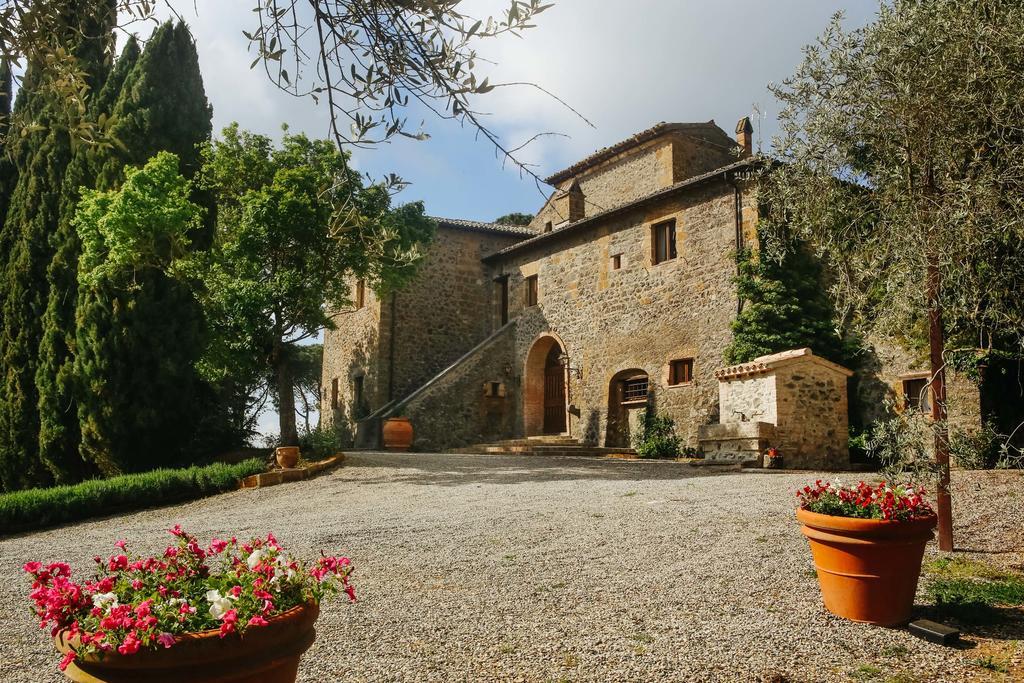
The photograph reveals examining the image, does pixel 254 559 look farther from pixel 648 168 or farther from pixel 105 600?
pixel 648 168

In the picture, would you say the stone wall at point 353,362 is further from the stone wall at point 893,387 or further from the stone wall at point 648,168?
the stone wall at point 893,387

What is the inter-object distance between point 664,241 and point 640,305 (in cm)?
166

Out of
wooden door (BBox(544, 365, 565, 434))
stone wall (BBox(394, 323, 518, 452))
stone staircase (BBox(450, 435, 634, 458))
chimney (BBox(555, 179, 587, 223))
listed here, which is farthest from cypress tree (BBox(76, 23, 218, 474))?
chimney (BBox(555, 179, 587, 223))

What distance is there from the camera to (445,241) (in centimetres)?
2352

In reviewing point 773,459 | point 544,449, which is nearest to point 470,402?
point 544,449

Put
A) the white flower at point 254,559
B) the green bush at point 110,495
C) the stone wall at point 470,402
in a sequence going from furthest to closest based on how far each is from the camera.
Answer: the stone wall at point 470,402 < the green bush at point 110,495 < the white flower at point 254,559

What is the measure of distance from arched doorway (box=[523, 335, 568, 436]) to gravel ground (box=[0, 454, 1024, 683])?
10.2m

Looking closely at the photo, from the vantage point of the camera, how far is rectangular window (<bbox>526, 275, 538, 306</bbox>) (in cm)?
2214

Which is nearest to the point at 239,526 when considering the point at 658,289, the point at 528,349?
the point at 658,289

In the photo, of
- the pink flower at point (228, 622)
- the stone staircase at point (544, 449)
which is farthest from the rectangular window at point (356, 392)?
the pink flower at point (228, 622)

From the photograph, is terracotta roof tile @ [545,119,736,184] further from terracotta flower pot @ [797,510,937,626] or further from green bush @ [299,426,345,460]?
terracotta flower pot @ [797,510,937,626]

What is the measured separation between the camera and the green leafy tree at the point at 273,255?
47.9 feet

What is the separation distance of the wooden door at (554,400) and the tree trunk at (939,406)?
575 inches

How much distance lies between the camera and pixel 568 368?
20156mm
